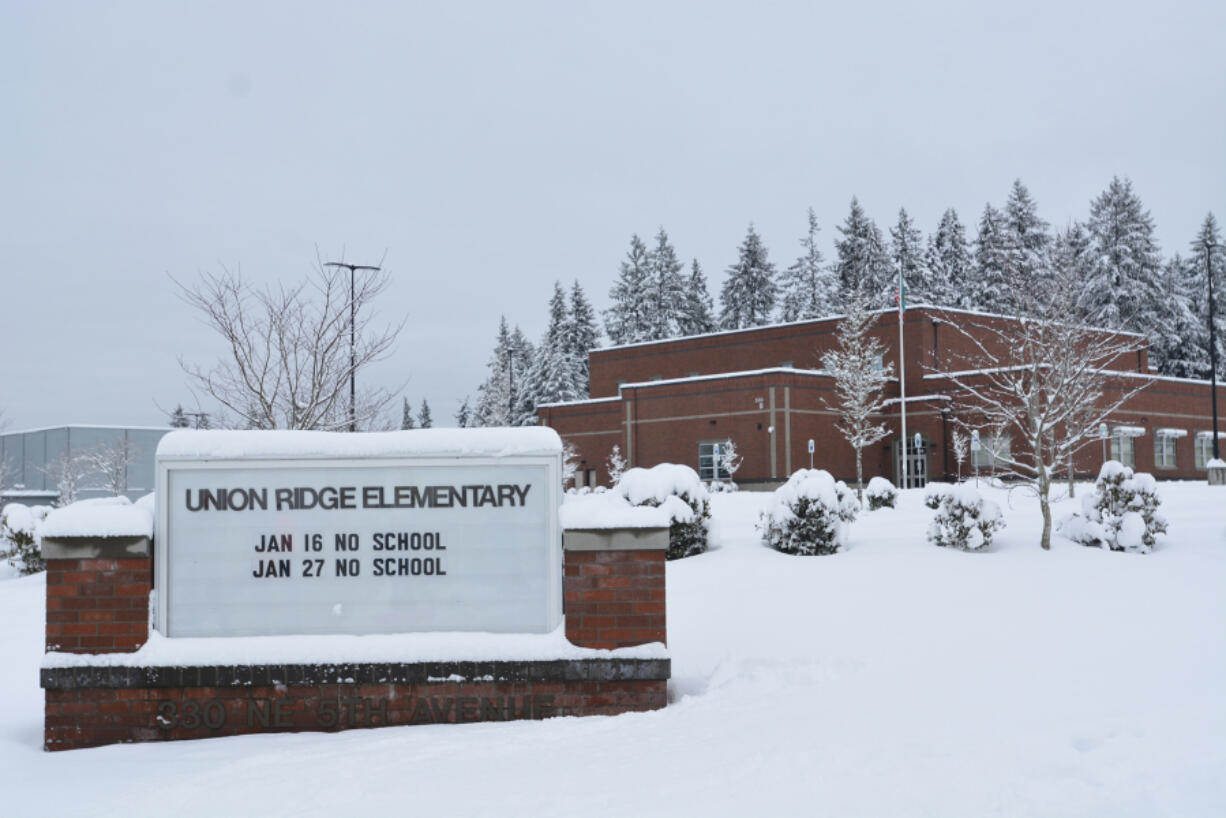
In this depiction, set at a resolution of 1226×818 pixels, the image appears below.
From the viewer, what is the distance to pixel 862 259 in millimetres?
80562

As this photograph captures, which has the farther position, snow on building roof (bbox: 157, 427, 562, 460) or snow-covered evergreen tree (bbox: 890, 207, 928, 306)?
snow-covered evergreen tree (bbox: 890, 207, 928, 306)

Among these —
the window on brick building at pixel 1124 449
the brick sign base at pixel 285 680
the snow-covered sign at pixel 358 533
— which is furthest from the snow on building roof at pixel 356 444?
→ the window on brick building at pixel 1124 449

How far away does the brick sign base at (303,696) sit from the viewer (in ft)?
22.1

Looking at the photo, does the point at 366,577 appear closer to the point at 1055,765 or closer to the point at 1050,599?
the point at 1055,765

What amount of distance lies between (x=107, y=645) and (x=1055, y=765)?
19.2 ft

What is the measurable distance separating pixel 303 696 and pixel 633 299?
7934 centimetres

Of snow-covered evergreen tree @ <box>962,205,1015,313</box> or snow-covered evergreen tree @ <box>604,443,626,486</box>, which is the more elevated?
snow-covered evergreen tree @ <box>962,205,1015,313</box>

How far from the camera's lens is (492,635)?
277 inches

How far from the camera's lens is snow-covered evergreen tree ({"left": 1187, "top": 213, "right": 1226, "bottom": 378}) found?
66.2 metres

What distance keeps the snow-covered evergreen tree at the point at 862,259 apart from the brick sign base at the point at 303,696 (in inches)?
2841

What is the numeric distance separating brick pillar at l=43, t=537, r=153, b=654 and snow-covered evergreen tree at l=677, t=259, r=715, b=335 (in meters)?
78.4

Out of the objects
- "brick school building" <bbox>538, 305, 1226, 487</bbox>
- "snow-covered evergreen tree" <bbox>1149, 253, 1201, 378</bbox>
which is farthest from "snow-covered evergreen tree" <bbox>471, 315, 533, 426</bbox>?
"snow-covered evergreen tree" <bbox>1149, 253, 1201, 378</bbox>

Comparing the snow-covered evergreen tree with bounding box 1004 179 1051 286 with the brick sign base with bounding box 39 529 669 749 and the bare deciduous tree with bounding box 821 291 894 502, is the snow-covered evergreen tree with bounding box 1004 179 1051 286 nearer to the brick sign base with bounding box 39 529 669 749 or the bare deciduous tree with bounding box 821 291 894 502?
the bare deciduous tree with bounding box 821 291 894 502

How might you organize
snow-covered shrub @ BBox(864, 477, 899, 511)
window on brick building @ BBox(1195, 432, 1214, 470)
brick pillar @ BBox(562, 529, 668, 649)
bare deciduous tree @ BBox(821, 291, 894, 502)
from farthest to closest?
window on brick building @ BBox(1195, 432, 1214, 470) → bare deciduous tree @ BBox(821, 291, 894, 502) → snow-covered shrub @ BBox(864, 477, 899, 511) → brick pillar @ BBox(562, 529, 668, 649)
